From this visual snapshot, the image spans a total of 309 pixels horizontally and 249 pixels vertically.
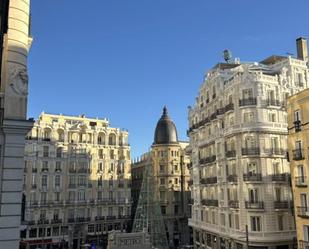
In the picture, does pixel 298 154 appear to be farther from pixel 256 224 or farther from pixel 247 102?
pixel 247 102

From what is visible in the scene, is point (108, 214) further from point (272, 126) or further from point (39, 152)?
point (272, 126)

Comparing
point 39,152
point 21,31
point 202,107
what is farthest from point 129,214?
point 21,31

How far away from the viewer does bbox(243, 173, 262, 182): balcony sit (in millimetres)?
41241

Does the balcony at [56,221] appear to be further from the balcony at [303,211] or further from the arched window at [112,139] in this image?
the balcony at [303,211]

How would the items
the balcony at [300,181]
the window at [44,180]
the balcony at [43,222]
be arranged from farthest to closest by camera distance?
the window at [44,180]
the balcony at [43,222]
the balcony at [300,181]

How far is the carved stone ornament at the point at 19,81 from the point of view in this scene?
14109 mm

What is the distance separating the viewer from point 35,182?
64750 millimetres

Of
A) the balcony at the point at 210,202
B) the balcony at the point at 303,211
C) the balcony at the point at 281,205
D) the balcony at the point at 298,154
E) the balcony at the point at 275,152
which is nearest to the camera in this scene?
the balcony at the point at 303,211

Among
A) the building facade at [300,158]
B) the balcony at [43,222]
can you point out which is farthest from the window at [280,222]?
the balcony at [43,222]

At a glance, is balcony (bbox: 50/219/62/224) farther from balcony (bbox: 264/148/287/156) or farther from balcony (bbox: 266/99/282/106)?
balcony (bbox: 266/99/282/106)

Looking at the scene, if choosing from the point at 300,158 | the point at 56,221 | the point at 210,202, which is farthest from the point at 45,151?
the point at 300,158

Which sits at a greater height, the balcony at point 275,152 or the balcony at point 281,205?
the balcony at point 275,152

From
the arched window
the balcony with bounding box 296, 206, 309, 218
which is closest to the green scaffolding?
the arched window

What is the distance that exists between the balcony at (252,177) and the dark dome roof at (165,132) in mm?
45121
